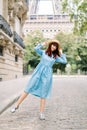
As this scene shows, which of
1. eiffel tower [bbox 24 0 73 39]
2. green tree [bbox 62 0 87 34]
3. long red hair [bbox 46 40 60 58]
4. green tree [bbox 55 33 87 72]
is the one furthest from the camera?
eiffel tower [bbox 24 0 73 39]

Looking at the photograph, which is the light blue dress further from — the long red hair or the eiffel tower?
the eiffel tower

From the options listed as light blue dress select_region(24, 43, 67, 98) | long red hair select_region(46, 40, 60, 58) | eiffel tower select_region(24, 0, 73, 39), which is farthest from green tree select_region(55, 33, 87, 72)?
light blue dress select_region(24, 43, 67, 98)

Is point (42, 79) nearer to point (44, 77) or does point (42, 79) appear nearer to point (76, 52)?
point (44, 77)

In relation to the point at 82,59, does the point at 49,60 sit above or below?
Result: above

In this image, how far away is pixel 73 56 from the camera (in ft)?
278

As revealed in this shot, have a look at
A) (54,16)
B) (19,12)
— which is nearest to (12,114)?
(19,12)

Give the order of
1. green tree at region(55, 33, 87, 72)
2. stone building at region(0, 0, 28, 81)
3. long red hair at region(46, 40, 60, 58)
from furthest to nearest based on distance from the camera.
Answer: green tree at region(55, 33, 87, 72) → stone building at region(0, 0, 28, 81) → long red hair at region(46, 40, 60, 58)

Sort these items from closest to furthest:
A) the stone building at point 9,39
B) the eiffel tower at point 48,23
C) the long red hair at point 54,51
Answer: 1. the long red hair at point 54,51
2. the stone building at point 9,39
3. the eiffel tower at point 48,23

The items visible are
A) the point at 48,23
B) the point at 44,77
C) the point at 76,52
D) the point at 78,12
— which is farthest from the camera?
the point at 48,23

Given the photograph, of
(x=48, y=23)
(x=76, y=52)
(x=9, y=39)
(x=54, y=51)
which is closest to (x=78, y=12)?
(x=9, y=39)

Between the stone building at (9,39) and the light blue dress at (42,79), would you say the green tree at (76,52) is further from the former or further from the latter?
the light blue dress at (42,79)

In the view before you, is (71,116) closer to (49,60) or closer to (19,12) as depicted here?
(49,60)

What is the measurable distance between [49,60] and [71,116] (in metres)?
1.42

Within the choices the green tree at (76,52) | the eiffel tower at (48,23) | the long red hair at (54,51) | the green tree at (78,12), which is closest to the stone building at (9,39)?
the green tree at (78,12)
